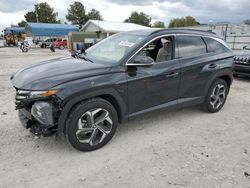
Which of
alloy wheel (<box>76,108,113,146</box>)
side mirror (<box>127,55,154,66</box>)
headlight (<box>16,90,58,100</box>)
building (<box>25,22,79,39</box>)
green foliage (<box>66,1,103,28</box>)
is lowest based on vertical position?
alloy wheel (<box>76,108,113,146</box>)

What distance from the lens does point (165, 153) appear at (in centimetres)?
314

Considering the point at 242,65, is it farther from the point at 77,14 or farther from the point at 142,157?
the point at 77,14

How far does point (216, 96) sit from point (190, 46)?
131 centimetres

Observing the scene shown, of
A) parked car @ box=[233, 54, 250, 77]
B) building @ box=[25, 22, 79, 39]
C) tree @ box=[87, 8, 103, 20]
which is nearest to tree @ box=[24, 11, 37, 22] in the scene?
tree @ box=[87, 8, 103, 20]

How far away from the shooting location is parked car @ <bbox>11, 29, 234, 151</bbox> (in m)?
2.81

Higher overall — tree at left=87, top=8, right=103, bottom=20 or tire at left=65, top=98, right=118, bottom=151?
tree at left=87, top=8, right=103, bottom=20

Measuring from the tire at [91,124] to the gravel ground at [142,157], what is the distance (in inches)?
6.3

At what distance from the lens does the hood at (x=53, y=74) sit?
279 cm

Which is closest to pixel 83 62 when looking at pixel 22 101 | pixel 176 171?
pixel 22 101

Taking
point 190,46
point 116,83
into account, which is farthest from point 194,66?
point 116,83

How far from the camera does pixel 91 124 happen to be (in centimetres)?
306

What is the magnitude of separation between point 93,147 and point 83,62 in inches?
53.0

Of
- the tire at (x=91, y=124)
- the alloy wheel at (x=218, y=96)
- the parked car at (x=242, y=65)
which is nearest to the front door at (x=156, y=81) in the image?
the tire at (x=91, y=124)

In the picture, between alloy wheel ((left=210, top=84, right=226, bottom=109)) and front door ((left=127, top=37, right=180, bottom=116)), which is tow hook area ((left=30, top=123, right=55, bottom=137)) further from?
alloy wheel ((left=210, top=84, right=226, bottom=109))
